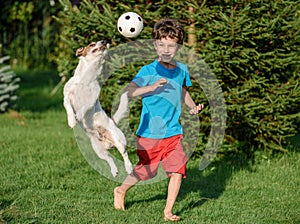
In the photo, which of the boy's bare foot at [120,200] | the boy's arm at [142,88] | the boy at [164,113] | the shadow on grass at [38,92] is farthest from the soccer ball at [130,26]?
the shadow on grass at [38,92]

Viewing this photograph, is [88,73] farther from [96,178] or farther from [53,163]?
[53,163]

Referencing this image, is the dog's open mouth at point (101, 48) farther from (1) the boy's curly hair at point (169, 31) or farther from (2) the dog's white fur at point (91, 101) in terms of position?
(1) the boy's curly hair at point (169, 31)

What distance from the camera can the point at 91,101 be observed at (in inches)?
189

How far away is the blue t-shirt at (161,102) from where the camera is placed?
5.09m

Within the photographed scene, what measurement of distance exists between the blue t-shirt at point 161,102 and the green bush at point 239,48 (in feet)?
5.12

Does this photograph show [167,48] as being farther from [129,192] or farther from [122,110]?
[129,192]

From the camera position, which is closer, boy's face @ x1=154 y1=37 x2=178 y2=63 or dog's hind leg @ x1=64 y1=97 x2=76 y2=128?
dog's hind leg @ x1=64 y1=97 x2=76 y2=128

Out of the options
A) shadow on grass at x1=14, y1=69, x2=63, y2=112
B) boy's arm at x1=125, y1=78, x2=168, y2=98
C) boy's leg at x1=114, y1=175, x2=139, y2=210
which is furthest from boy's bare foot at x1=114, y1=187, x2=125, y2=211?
shadow on grass at x1=14, y1=69, x2=63, y2=112

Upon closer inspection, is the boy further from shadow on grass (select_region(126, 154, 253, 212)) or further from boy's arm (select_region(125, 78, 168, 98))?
shadow on grass (select_region(126, 154, 253, 212))

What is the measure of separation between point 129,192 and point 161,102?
1.19 metres

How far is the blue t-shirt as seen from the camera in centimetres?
509

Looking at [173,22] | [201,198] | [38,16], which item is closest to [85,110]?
[173,22]

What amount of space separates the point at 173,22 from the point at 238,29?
163cm

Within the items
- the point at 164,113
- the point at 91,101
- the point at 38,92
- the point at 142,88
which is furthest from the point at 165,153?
the point at 38,92
